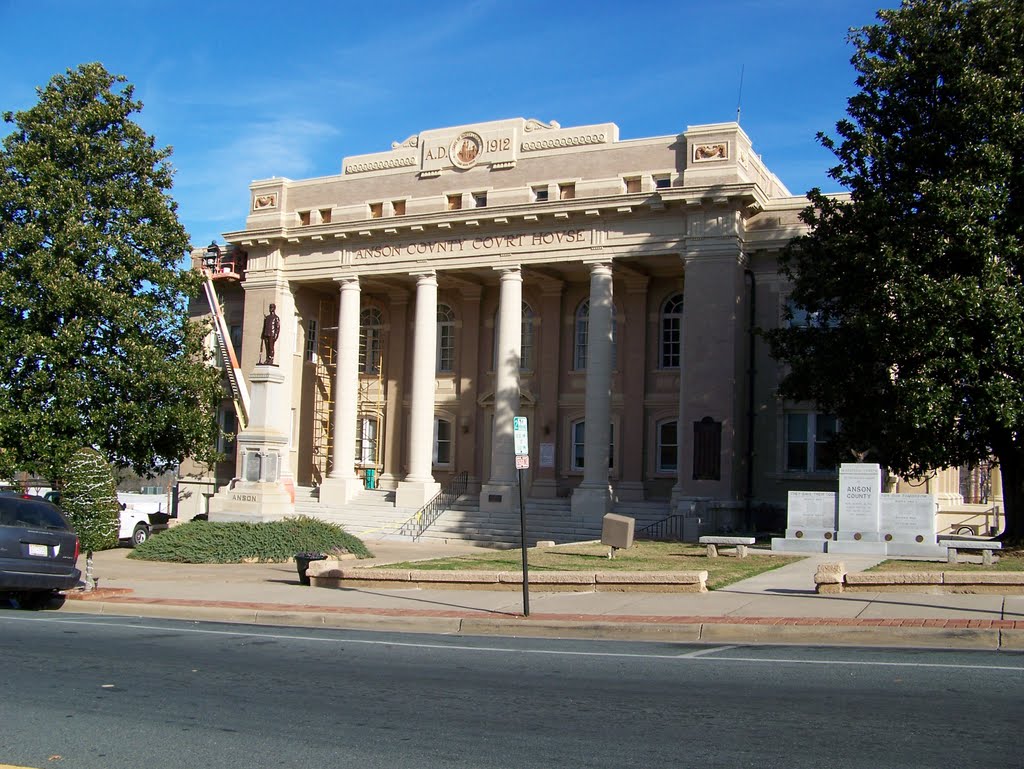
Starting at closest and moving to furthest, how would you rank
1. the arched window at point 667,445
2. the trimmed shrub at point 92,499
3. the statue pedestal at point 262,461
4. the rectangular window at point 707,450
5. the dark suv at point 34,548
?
the dark suv at point 34,548 → the trimmed shrub at point 92,499 → the statue pedestal at point 262,461 → the rectangular window at point 707,450 → the arched window at point 667,445

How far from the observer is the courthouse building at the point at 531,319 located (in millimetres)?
34219

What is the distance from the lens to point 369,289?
4253 centimetres

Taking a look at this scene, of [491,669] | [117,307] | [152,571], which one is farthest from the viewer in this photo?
[117,307]

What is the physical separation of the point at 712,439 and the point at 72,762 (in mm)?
28178

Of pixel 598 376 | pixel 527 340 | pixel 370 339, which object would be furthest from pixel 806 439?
pixel 370 339

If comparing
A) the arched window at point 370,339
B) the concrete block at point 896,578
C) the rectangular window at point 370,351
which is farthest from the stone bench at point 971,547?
the arched window at point 370,339

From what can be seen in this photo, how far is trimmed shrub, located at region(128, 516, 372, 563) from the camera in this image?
24.3 meters

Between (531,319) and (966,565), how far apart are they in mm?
21886

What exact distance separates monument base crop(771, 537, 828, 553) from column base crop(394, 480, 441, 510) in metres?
15.3

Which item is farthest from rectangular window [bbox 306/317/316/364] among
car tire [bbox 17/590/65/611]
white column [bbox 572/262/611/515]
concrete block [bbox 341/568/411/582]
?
car tire [bbox 17/590/65/611]

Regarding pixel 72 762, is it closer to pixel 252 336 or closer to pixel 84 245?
pixel 84 245

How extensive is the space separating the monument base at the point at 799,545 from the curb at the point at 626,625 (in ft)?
39.7

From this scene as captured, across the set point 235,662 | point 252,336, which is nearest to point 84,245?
point 252,336

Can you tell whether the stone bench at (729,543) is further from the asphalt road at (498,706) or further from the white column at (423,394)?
the white column at (423,394)
